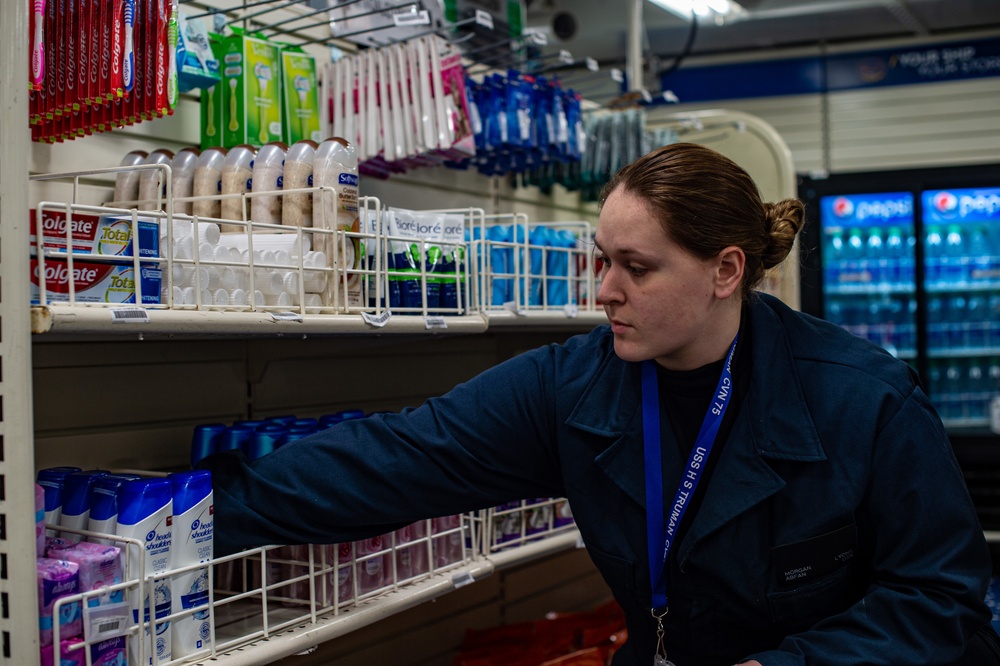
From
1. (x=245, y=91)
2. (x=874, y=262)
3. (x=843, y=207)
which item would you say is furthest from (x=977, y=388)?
(x=245, y=91)

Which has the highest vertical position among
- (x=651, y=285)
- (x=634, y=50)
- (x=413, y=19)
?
(x=634, y=50)

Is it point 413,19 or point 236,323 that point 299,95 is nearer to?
point 413,19

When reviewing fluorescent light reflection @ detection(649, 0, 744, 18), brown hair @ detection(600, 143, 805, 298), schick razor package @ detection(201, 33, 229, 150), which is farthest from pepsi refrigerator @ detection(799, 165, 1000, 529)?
schick razor package @ detection(201, 33, 229, 150)

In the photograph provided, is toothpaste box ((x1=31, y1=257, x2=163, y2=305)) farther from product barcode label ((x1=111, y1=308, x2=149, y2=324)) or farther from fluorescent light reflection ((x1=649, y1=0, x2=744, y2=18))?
fluorescent light reflection ((x1=649, y1=0, x2=744, y2=18))

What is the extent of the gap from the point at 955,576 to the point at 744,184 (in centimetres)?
81

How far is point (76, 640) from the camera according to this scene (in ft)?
4.56

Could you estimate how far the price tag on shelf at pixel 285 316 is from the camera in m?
1.68

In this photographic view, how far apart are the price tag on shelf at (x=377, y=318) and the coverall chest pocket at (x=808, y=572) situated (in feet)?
2.87

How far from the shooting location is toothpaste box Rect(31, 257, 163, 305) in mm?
1409

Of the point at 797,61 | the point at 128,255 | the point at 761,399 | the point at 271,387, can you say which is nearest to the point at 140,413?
the point at 271,387

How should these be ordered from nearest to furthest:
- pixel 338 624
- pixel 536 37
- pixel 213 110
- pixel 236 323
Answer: pixel 236 323 < pixel 338 624 < pixel 213 110 < pixel 536 37

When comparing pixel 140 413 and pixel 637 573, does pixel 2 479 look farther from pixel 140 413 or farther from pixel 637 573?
pixel 637 573

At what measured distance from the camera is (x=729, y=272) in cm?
186

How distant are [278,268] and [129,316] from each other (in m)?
0.39
